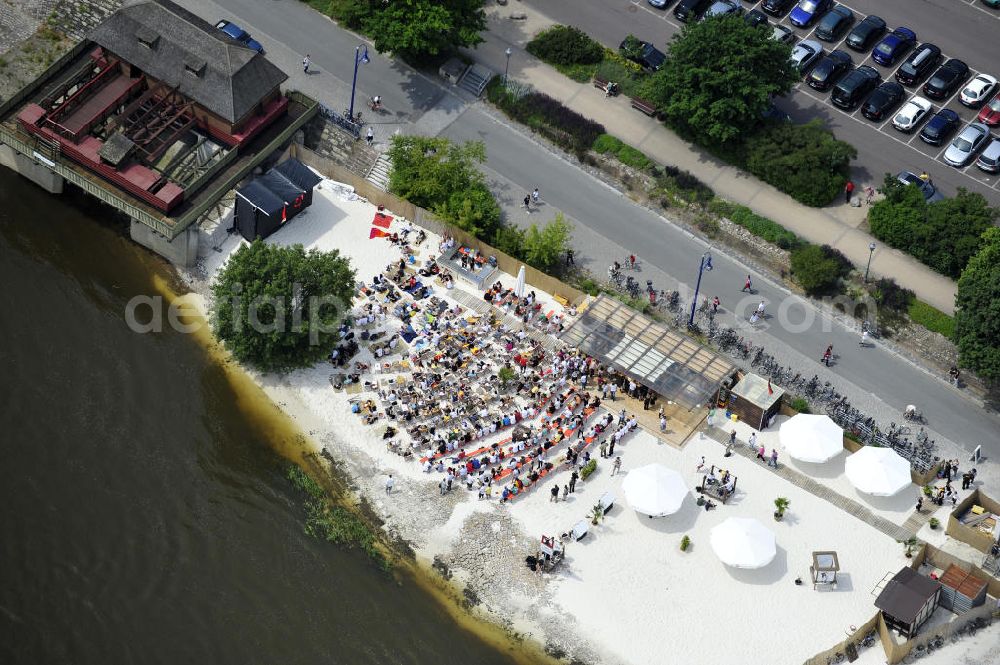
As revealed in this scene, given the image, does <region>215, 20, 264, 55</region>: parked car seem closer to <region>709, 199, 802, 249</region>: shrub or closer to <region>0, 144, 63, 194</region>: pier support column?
<region>0, 144, 63, 194</region>: pier support column

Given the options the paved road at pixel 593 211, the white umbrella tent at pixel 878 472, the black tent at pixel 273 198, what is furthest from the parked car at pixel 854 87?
the black tent at pixel 273 198

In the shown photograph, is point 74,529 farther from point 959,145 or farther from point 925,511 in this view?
point 959,145

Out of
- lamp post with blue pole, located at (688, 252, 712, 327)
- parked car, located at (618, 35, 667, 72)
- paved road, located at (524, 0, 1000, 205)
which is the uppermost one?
paved road, located at (524, 0, 1000, 205)

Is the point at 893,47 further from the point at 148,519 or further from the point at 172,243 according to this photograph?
the point at 148,519

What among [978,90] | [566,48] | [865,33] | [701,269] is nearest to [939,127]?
[978,90]

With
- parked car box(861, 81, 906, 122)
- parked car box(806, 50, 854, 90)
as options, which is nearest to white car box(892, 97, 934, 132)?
parked car box(861, 81, 906, 122)

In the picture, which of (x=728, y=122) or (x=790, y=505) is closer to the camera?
(x=790, y=505)

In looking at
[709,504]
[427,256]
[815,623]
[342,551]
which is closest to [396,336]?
[427,256]

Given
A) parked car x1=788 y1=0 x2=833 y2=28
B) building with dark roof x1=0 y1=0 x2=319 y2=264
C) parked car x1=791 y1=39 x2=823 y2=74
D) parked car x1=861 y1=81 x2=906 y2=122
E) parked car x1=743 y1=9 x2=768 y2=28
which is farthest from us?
parked car x1=788 y1=0 x2=833 y2=28
